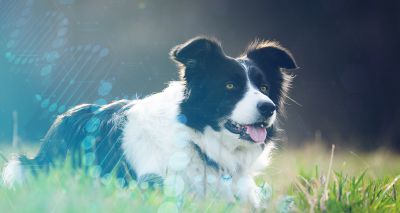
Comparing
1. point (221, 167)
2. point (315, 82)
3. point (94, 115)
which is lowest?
point (315, 82)

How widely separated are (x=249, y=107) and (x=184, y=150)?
66 centimetres

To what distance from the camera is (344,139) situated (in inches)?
387

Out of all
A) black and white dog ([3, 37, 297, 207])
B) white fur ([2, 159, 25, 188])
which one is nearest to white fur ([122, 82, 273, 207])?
black and white dog ([3, 37, 297, 207])

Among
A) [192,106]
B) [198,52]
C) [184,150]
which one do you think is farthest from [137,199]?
[198,52]

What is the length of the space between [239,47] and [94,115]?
5.52 metres

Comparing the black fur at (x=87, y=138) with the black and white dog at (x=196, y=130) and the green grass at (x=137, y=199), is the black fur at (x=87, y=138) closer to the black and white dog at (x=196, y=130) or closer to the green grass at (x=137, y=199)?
the black and white dog at (x=196, y=130)

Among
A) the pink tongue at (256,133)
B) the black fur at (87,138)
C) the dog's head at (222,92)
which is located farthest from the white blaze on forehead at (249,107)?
the black fur at (87,138)

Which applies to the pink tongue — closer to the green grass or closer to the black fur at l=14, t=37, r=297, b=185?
the black fur at l=14, t=37, r=297, b=185

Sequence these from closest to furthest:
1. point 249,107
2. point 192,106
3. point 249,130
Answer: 1. point 249,107
2. point 249,130
3. point 192,106

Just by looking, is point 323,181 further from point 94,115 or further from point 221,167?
point 94,115

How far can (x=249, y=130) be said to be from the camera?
4617 millimetres

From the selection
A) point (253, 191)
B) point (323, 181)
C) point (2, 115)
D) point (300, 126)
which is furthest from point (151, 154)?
point (2, 115)

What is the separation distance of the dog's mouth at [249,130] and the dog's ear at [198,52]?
0.61 metres

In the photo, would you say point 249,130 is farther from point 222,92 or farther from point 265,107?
point 222,92
